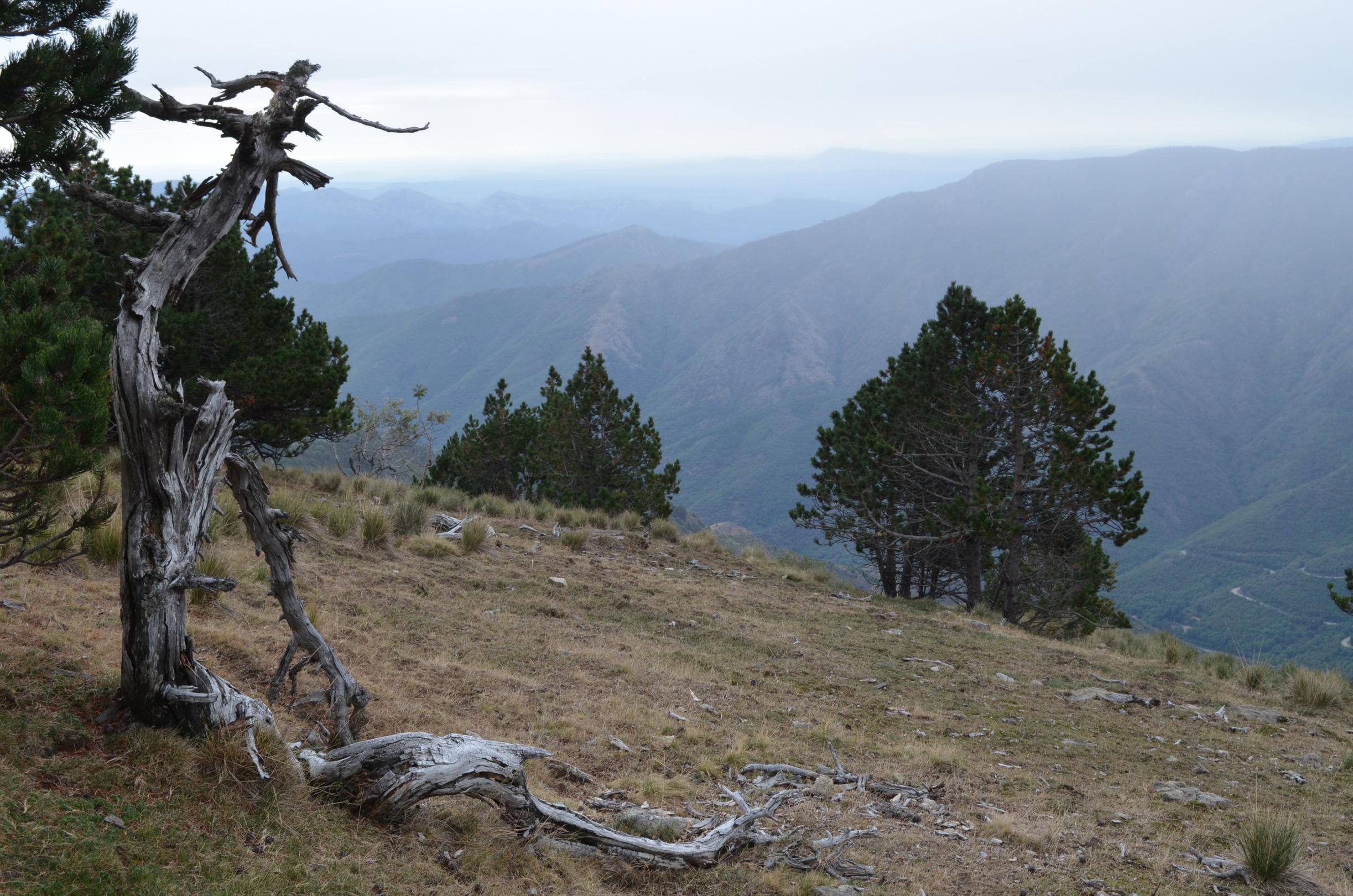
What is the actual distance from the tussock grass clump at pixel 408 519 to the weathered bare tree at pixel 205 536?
30.4 ft

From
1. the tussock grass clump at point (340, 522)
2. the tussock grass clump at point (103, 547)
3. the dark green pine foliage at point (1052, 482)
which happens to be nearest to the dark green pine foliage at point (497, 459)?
the tussock grass clump at point (340, 522)

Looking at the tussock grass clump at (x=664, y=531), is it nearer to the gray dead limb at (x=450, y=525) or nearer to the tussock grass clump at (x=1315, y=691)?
the gray dead limb at (x=450, y=525)

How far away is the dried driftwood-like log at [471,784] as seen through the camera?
447 cm

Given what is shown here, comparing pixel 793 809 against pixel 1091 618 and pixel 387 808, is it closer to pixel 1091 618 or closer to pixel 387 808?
pixel 387 808

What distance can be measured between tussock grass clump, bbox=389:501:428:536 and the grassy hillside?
0.62 feet

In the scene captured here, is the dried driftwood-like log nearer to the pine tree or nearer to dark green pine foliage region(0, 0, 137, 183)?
the pine tree

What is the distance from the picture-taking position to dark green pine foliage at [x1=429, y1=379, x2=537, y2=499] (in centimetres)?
2700

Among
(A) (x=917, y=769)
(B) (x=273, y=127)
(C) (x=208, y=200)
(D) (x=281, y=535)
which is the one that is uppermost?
(B) (x=273, y=127)

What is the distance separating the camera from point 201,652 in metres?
6.14

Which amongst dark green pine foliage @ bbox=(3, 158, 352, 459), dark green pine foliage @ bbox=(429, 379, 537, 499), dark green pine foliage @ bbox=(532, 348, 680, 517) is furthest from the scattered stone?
dark green pine foliage @ bbox=(429, 379, 537, 499)

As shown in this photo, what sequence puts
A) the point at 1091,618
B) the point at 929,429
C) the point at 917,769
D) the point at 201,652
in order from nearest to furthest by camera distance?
1. the point at 201,652
2. the point at 917,769
3. the point at 1091,618
4. the point at 929,429

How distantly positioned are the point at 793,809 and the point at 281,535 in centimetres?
414

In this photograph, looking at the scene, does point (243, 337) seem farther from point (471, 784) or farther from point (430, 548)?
point (471, 784)

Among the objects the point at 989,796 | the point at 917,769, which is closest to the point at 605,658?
the point at 917,769
